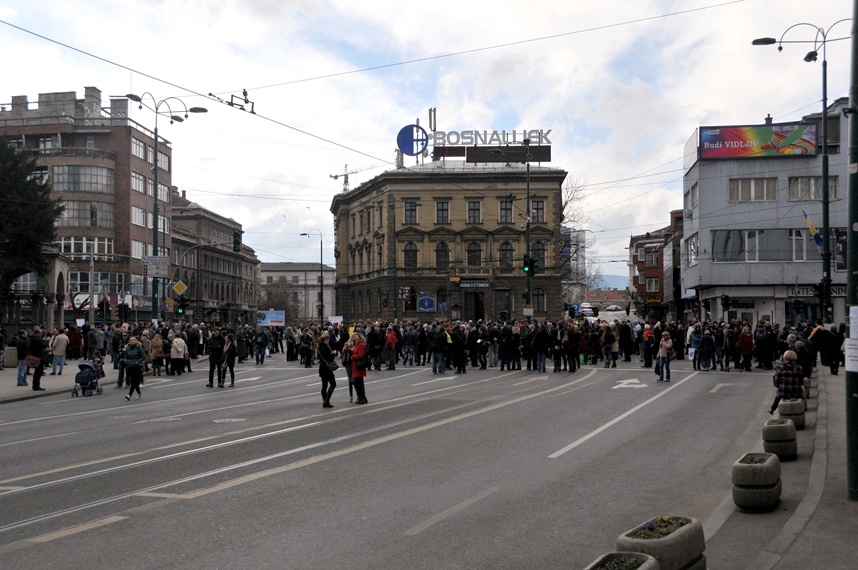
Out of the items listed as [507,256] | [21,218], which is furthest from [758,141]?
[21,218]

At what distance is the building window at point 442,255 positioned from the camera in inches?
3219

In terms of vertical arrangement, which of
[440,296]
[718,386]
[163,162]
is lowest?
[718,386]

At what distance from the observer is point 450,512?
28.8 ft

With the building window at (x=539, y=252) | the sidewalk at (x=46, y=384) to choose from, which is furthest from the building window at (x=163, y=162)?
the sidewalk at (x=46, y=384)

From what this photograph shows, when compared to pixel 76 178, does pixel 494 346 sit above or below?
below

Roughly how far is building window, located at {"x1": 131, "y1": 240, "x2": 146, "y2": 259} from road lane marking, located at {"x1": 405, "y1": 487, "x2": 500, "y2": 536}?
2882 inches

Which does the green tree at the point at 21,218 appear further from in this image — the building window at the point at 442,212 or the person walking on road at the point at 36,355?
the building window at the point at 442,212

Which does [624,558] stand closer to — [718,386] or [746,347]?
[718,386]

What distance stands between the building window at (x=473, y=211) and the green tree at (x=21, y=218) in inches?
1547

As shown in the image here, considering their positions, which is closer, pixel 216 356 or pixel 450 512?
pixel 450 512

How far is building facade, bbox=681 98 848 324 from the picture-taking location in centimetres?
5566

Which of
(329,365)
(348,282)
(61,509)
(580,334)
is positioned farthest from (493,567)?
(348,282)

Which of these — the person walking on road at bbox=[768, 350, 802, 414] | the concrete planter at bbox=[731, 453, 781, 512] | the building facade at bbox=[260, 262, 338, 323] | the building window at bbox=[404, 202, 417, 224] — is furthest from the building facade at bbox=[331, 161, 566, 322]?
the building facade at bbox=[260, 262, 338, 323]

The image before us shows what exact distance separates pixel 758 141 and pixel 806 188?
4.22 metres
